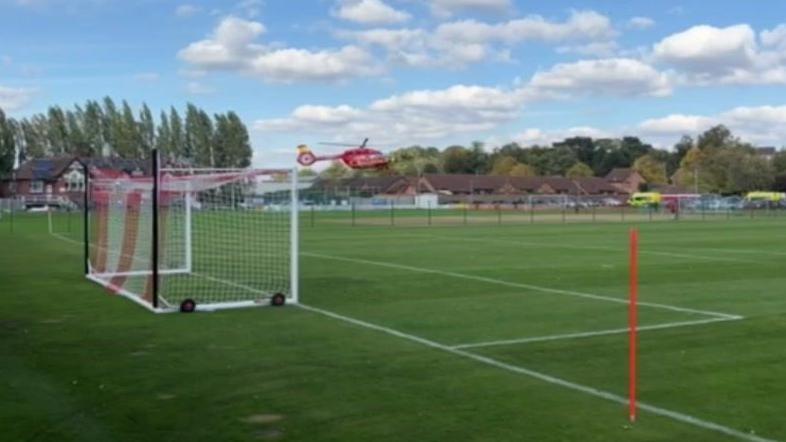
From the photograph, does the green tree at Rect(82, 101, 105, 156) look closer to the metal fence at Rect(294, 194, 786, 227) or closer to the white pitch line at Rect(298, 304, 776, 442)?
the metal fence at Rect(294, 194, 786, 227)

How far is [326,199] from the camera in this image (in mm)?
97750

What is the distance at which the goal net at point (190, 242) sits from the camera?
14.6 metres

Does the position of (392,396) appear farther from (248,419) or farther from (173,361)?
(173,361)

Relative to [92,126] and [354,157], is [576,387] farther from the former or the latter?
[92,126]

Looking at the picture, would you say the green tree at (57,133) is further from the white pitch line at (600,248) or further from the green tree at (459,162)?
the white pitch line at (600,248)

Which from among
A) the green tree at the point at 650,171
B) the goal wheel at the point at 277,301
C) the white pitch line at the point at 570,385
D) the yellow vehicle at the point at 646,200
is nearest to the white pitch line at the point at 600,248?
the goal wheel at the point at 277,301

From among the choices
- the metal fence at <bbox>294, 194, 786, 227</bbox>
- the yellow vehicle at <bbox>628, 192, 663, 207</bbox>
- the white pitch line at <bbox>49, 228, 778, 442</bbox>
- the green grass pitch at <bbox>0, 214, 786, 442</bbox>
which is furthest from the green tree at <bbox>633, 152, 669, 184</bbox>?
the white pitch line at <bbox>49, 228, 778, 442</bbox>

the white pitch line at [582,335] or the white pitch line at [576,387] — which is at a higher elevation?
the white pitch line at [582,335]

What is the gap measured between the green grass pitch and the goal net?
2.78ft

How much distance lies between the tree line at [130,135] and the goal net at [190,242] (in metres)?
90.2

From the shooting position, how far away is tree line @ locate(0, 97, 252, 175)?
115 m

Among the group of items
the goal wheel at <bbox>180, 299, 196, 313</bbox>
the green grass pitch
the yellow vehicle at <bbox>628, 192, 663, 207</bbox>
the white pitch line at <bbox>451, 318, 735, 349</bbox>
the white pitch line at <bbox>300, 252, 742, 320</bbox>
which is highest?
the yellow vehicle at <bbox>628, 192, 663, 207</bbox>

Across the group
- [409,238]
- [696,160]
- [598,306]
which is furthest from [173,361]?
[696,160]

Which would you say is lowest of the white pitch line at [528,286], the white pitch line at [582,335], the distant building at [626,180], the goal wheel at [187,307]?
the white pitch line at [582,335]
